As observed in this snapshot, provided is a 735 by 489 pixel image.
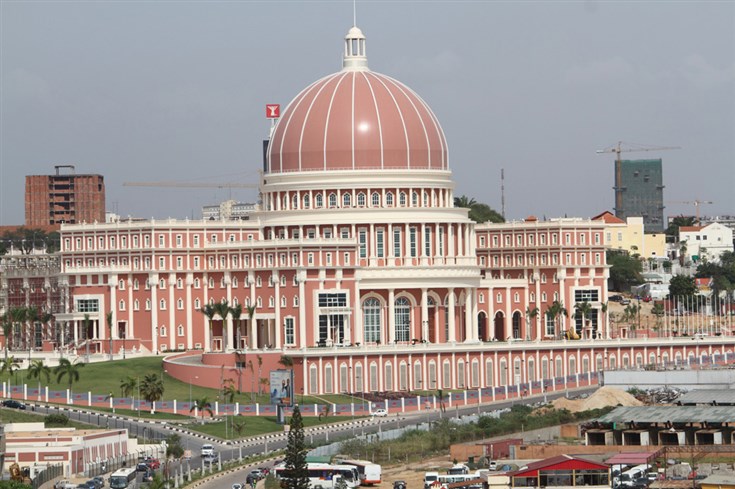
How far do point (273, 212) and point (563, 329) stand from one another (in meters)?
25.6

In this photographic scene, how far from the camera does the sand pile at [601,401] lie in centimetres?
14438

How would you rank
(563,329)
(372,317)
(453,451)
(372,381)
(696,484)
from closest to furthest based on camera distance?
(696,484) → (453,451) → (372,381) → (372,317) → (563,329)

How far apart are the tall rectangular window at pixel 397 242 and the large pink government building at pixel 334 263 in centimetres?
11

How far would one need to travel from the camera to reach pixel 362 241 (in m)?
175

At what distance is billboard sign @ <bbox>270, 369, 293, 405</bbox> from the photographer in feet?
487

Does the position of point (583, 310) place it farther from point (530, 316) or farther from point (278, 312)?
point (278, 312)

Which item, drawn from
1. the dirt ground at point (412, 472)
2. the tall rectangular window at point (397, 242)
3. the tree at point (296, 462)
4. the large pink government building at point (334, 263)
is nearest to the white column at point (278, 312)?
the large pink government building at point (334, 263)

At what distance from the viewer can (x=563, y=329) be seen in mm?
184750

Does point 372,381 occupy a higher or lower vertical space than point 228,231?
lower

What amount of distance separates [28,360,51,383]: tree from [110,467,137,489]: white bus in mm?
34709

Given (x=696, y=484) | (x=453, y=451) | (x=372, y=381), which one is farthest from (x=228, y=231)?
(x=696, y=484)

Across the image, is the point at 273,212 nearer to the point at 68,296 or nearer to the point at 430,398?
the point at 68,296

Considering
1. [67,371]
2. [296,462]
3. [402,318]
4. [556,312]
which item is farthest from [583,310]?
[296,462]

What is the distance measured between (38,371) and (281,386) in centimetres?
1666
